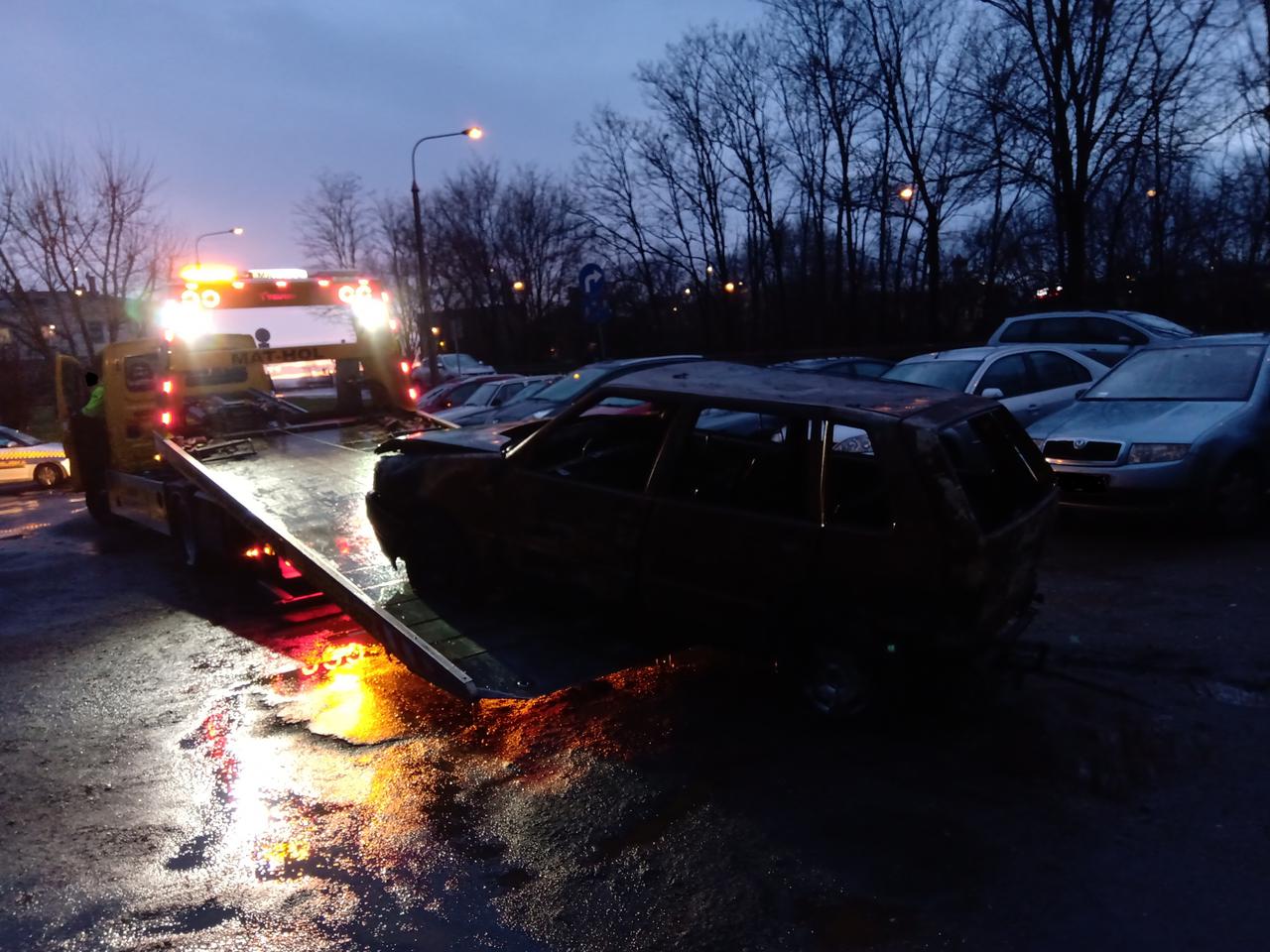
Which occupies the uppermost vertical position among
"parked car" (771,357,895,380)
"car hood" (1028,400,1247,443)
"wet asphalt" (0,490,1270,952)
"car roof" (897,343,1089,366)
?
"car roof" (897,343,1089,366)

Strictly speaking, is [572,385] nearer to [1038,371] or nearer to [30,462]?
[1038,371]

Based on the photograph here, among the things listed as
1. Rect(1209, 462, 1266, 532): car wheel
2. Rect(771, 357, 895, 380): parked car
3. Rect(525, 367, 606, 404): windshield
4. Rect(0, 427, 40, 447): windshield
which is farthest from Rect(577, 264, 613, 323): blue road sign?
Rect(0, 427, 40, 447): windshield

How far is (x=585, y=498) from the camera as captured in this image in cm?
506

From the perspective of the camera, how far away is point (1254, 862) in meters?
3.44

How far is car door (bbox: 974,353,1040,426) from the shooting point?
10.5 meters

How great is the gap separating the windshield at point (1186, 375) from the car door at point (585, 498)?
5.77 meters

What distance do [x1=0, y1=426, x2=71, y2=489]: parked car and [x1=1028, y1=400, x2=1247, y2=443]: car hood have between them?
16.9 meters

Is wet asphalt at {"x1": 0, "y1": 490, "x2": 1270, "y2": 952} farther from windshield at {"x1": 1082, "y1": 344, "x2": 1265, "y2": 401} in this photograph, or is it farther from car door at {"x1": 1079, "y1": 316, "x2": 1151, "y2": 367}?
car door at {"x1": 1079, "y1": 316, "x2": 1151, "y2": 367}

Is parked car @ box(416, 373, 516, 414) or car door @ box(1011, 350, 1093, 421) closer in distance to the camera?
car door @ box(1011, 350, 1093, 421)

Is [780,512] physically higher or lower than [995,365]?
lower

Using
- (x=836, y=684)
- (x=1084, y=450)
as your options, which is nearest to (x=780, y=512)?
(x=836, y=684)

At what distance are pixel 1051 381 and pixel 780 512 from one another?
304 inches

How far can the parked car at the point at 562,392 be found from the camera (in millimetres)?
13078

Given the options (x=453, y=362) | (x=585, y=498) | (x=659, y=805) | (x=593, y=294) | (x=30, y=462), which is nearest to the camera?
(x=659, y=805)
